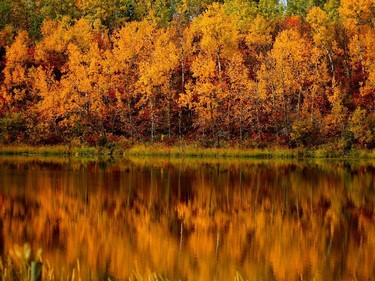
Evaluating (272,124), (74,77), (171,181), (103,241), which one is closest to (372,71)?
(272,124)

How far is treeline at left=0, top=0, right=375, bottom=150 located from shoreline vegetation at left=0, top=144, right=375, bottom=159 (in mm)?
1202

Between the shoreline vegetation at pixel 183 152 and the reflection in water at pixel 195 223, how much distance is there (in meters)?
16.9

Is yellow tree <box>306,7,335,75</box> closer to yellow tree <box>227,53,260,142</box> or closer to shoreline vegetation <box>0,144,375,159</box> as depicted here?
yellow tree <box>227,53,260,142</box>

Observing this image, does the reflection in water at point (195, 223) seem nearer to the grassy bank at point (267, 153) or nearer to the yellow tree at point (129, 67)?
the grassy bank at point (267, 153)

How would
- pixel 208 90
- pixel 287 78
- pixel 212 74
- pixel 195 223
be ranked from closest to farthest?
1. pixel 195 223
2. pixel 208 90
3. pixel 212 74
4. pixel 287 78

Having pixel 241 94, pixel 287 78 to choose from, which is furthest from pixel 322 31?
pixel 241 94

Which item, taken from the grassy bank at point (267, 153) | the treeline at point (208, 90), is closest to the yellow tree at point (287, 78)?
the treeline at point (208, 90)

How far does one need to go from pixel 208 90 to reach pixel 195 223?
37997 mm

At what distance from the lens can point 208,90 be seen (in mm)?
55812

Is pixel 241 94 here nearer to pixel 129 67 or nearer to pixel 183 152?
pixel 183 152

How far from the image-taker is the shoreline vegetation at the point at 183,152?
50594mm

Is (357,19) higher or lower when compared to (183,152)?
higher

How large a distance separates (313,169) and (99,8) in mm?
56233

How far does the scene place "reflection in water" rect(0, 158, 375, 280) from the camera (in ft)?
42.1
